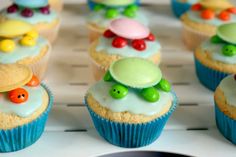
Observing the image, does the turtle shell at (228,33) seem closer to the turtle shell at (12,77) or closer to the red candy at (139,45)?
the red candy at (139,45)

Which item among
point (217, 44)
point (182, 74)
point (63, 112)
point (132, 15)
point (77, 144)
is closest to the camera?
point (77, 144)

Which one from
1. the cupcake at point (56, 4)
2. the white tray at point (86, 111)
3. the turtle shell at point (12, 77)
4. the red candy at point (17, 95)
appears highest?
the turtle shell at point (12, 77)

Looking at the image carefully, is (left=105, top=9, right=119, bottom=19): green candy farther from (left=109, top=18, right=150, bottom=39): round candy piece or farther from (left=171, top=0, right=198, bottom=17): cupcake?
(left=171, top=0, right=198, bottom=17): cupcake

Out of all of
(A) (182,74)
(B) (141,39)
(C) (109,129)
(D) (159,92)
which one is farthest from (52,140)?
(A) (182,74)

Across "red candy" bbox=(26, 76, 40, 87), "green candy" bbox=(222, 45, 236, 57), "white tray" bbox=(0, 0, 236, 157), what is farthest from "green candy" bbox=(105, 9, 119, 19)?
"red candy" bbox=(26, 76, 40, 87)

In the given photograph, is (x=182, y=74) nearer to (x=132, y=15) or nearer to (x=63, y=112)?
(x=132, y=15)

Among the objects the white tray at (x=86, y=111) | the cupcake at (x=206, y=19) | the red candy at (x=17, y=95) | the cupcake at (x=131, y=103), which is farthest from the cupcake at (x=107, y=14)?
→ the red candy at (x=17, y=95)

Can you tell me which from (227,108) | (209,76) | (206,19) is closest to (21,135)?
(227,108)
